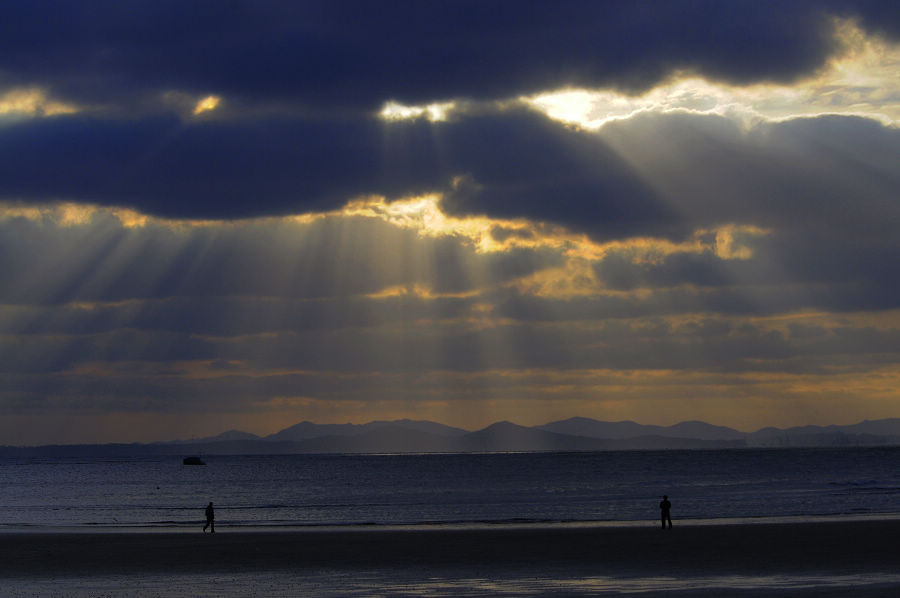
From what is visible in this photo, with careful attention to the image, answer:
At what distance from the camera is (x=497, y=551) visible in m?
47.1

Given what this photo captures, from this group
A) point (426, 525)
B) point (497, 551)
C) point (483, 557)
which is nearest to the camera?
point (483, 557)

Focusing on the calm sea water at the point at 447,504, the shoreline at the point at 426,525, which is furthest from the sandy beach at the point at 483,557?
the calm sea water at the point at 447,504

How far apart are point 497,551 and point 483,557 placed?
8.23 ft

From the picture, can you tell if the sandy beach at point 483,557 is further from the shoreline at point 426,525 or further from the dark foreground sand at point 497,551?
the shoreline at point 426,525

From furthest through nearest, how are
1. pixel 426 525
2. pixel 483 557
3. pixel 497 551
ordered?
pixel 426 525
pixel 497 551
pixel 483 557

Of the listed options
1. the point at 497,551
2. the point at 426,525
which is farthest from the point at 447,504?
the point at 497,551

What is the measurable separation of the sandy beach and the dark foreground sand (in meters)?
0.06

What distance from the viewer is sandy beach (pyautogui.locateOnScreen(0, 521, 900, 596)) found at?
1432 inches

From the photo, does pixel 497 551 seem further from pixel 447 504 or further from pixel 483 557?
pixel 447 504

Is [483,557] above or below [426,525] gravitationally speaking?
above

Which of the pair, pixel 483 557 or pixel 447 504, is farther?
pixel 447 504

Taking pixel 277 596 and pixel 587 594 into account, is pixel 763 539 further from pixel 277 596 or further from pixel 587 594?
pixel 277 596

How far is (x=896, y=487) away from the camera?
118m

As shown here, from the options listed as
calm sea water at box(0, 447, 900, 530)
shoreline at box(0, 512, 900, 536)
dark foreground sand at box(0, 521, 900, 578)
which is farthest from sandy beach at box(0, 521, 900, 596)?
calm sea water at box(0, 447, 900, 530)
